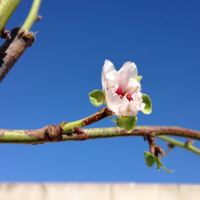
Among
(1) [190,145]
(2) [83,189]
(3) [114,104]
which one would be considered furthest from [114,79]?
(2) [83,189]

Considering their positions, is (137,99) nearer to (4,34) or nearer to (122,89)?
(122,89)

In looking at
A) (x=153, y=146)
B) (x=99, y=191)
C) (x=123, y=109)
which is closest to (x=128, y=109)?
(x=123, y=109)

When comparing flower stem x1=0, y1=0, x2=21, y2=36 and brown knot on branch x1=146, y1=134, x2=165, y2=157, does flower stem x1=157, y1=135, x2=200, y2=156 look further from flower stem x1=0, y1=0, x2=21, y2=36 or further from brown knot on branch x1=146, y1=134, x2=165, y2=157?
flower stem x1=0, y1=0, x2=21, y2=36

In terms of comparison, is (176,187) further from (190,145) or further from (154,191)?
(190,145)

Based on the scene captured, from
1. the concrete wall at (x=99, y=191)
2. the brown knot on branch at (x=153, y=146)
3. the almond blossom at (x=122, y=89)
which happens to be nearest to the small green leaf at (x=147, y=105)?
the almond blossom at (x=122, y=89)

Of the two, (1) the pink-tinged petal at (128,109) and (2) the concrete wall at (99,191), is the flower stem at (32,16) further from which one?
(2) the concrete wall at (99,191)

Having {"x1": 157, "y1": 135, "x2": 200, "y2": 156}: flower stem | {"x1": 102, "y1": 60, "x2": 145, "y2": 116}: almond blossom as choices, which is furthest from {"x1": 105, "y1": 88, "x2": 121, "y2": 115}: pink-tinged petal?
{"x1": 157, "y1": 135, "x2": 200, "y2": 156}: flower stem
